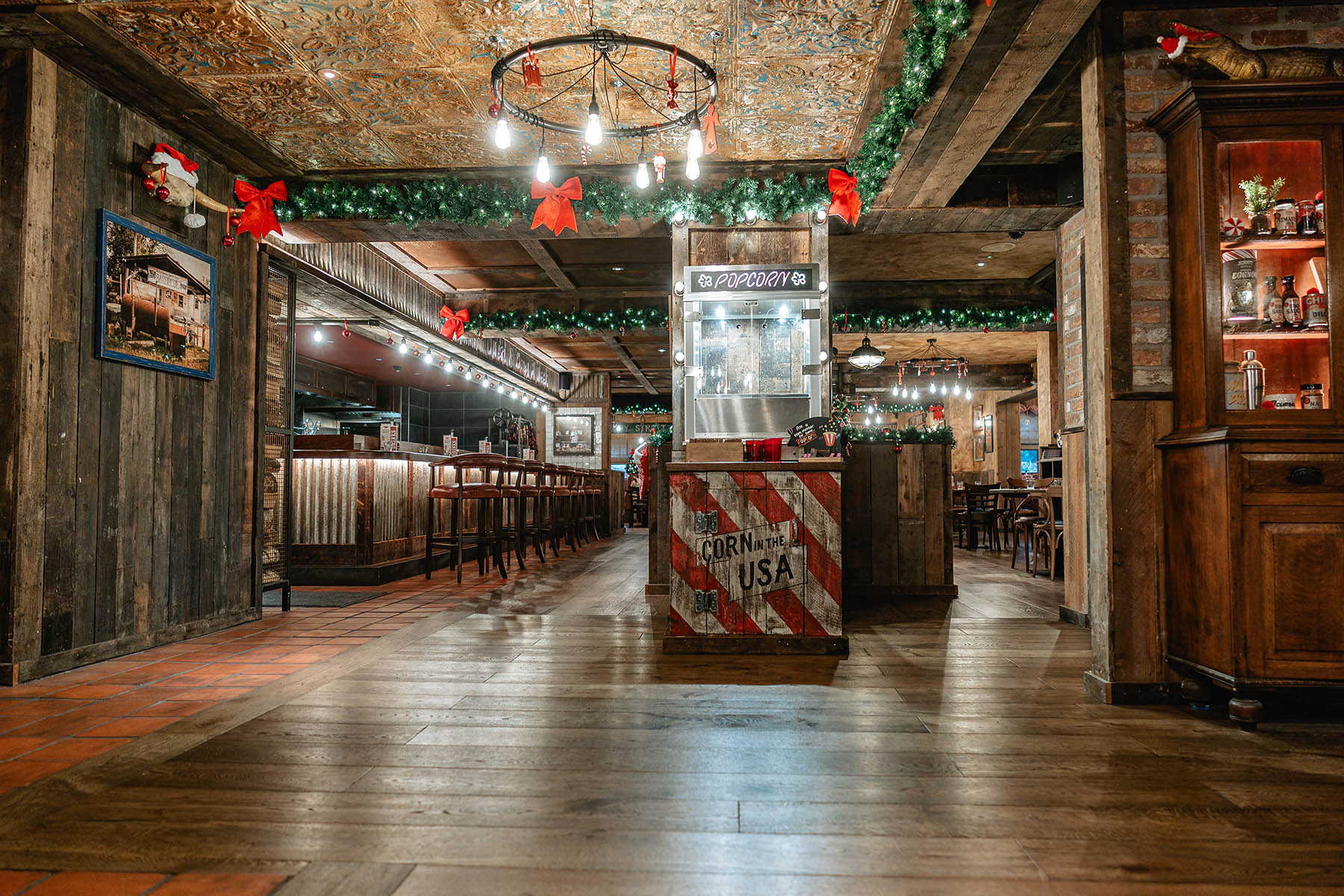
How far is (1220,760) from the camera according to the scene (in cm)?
219

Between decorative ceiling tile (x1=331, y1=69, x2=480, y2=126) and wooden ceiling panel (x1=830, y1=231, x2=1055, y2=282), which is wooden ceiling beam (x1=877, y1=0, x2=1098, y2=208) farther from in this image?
decorative ceiling tile (x1=331, y1=69, x2=480, y2=126)

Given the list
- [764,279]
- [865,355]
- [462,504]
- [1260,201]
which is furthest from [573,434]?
[1260,201]

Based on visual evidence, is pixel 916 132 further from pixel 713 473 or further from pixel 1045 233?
pixel 1045 233

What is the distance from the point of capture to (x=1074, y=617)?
4523mm

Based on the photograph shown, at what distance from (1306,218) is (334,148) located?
5.03m

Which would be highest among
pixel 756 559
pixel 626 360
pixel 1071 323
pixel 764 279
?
pixel 626 360

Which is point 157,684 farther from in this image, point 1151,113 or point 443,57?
point 1151,113

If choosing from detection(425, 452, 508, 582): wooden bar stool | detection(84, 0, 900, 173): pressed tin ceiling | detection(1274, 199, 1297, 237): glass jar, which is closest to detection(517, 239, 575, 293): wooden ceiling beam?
detection(425, 452, 508, 582): wooden bar stool

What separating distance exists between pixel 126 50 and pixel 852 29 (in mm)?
3424

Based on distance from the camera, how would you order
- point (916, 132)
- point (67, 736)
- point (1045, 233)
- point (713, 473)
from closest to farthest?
point (67, 736) → point (713, 473) → point (916, 132) → point (1045, 233)

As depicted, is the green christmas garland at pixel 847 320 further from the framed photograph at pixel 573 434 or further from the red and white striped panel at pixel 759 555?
the framed photograph at pixel 573 434

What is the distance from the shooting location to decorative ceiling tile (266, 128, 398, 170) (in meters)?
4.43

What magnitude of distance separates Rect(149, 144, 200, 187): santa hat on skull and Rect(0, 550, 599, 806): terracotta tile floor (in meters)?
2.57

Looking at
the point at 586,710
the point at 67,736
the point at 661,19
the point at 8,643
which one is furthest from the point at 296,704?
the point at 661,19
